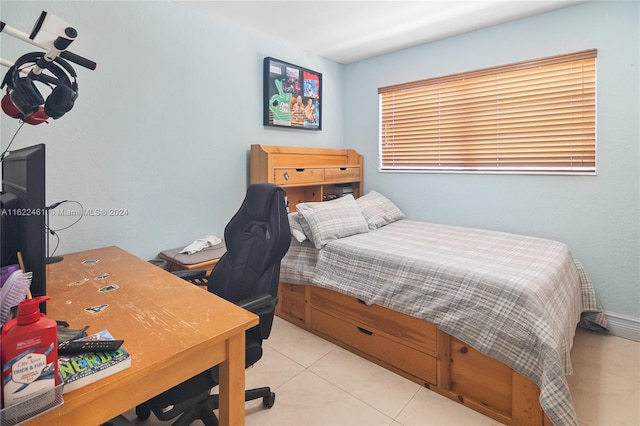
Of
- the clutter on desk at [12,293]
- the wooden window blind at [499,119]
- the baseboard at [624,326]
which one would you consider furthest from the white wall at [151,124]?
the baseboard at [624,326]

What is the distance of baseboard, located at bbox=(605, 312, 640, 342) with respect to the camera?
2430 mm

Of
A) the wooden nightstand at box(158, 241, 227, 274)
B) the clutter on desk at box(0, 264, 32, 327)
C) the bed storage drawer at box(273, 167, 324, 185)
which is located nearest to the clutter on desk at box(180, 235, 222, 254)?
the wooden nightstand at box(158, 241, 227, 274)

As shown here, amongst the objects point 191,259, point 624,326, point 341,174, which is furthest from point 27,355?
point 624,326

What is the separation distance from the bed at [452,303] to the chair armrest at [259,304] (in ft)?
2.86

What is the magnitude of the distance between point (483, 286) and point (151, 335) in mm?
1534

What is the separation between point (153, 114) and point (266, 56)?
1191mm

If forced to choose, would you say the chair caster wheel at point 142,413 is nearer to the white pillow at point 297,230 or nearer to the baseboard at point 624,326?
the white pillow at point 297,230

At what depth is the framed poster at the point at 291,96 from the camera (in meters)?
3.07

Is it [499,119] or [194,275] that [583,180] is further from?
[194,275]

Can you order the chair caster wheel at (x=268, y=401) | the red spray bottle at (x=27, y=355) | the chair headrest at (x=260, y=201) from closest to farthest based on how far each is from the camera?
the red spray bottle at (x=27, y=355)
the chair headrest at (x=260, y=201)
the chair caster wheel at (x=268, y=401)

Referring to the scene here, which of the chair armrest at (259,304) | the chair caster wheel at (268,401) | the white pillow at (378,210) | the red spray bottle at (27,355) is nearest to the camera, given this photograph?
the red spray bottle at (27,355)

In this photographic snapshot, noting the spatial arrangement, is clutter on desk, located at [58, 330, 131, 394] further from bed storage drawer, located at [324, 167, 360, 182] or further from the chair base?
bed storage drawer, located at [324, 167, 360, 182]

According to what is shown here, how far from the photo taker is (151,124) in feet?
7.86

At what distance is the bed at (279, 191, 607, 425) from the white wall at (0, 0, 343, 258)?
861mm
